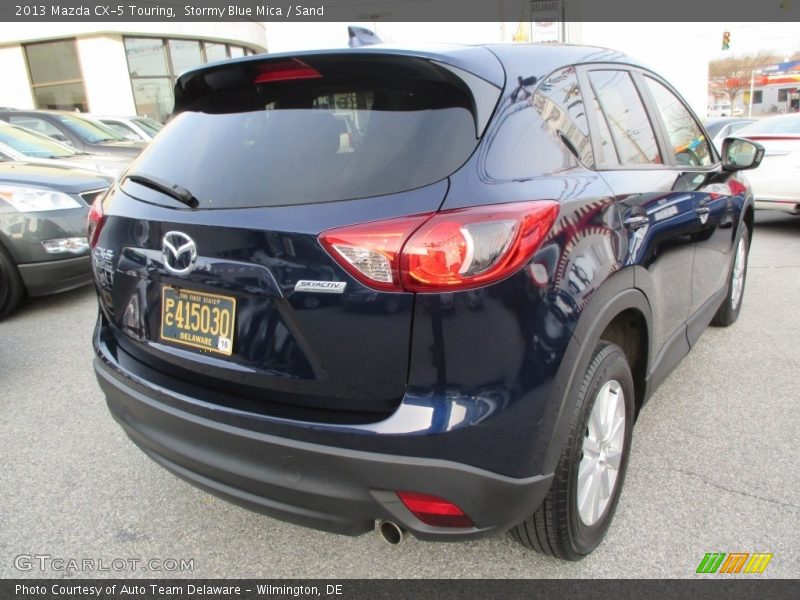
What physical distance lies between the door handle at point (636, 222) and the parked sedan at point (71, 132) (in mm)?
8577

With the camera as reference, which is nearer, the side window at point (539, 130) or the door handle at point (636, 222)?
the side window at point (539, 130)

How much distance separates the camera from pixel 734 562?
82.3 inches

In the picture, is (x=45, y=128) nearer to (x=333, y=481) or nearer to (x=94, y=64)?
(x=333, y=481)

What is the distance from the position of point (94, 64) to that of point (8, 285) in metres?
18.5

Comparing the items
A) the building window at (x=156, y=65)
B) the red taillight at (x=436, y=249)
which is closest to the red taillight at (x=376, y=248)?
the red taillight at (x=436, y=249)

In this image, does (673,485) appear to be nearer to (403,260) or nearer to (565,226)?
(565,226)

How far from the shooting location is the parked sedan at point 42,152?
6199 mm

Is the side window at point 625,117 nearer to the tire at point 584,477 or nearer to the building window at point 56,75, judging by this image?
the tire at point 584,477

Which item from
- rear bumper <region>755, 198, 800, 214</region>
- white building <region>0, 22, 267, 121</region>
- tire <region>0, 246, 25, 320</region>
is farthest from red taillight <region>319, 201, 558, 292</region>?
white building <region>0, 22, 267, 121</region>

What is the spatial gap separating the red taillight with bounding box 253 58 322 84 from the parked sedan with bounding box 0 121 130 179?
16.1 feet

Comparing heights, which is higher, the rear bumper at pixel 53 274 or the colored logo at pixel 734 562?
the rear bumper at pixel 53 274

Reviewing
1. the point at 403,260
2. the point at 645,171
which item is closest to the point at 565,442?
the point at 403,260

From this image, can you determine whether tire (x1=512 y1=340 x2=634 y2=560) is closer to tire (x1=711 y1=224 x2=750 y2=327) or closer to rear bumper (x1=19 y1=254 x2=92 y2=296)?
tire (x1=711 y1=224 x2=750 y2=327)
